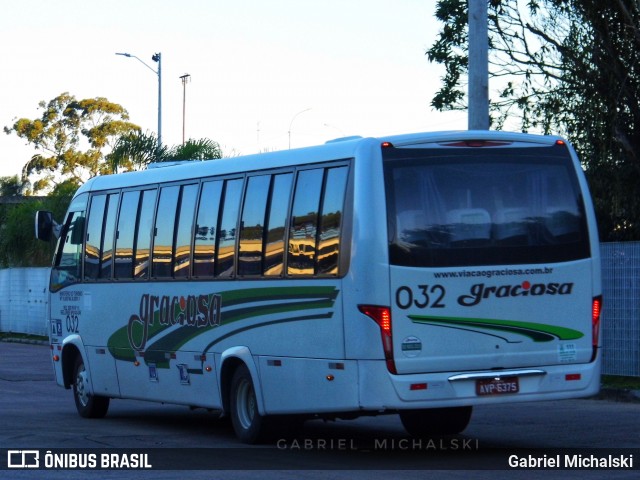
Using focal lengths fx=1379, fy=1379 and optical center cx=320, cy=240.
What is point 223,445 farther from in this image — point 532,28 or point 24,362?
point 24,362

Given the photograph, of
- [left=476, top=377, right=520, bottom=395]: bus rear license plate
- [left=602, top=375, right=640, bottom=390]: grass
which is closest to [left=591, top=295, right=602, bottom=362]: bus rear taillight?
[left=476, top=377, right=520, bottom=395]: bus rear license plate

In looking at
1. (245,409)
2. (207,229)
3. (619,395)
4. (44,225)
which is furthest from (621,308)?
(245,409)

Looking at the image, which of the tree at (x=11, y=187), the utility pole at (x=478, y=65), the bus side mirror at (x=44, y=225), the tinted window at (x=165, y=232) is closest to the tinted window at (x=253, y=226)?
the tinted window at (x=165, y=232)

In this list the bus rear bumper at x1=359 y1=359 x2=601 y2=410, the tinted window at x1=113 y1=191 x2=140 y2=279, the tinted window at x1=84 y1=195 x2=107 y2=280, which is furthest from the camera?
the tinted window at x1=84 y1=195 x2=107 y2=280

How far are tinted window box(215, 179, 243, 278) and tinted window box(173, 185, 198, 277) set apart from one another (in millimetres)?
720

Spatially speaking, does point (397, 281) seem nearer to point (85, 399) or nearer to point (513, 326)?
point (513, 326)

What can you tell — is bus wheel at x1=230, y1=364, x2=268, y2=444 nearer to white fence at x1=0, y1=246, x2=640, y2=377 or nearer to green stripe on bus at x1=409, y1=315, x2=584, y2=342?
green stripe on bus at x1=409, y1=315, x2=584, y2=342

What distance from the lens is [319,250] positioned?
12.4 m

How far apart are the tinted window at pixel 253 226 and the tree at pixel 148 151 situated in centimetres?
2295

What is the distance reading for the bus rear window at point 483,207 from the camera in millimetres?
11797

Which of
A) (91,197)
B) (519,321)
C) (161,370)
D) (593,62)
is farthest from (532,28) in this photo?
(519,321)

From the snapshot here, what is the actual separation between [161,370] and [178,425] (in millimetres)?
1266

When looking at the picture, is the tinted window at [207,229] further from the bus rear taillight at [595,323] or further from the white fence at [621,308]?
the white fence at [621,308]

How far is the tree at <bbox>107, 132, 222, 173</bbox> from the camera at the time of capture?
36844mm
